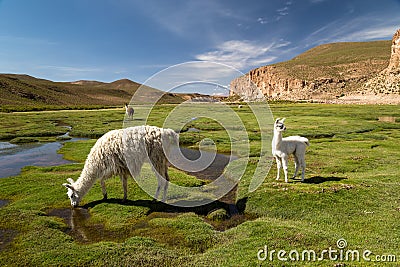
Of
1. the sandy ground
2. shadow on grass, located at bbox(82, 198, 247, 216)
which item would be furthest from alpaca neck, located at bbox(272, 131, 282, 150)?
the sandy ground

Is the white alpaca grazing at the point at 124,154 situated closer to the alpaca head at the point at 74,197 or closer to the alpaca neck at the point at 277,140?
the alpaca head at the point at 74,197

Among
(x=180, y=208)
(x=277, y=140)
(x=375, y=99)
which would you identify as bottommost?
(x=180, y=208)

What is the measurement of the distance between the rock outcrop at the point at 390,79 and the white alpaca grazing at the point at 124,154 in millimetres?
114470

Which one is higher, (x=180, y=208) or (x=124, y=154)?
(x=124, y=154)

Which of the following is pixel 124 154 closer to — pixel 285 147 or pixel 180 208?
pixel 180 208

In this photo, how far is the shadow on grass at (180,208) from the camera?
33.3 ft

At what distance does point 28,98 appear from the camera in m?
150

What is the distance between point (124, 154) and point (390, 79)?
5055 inches

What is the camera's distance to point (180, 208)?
1035cm

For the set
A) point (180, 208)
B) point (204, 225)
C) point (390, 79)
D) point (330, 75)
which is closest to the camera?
point (204, 225)

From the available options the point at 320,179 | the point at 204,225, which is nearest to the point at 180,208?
the point at 204,225

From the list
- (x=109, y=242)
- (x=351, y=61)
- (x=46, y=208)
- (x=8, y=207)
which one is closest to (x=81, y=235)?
(x=109, y=242)

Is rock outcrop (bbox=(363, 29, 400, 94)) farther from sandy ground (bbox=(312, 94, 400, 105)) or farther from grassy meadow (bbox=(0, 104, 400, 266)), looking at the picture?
grassy meadow (bbox=(0, 104, 400, 266))

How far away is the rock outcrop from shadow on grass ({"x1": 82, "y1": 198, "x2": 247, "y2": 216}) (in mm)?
112648
